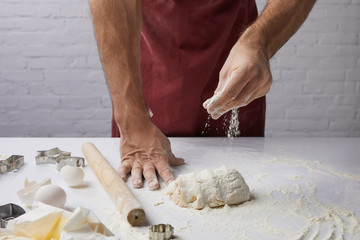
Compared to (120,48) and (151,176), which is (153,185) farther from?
(120,48)

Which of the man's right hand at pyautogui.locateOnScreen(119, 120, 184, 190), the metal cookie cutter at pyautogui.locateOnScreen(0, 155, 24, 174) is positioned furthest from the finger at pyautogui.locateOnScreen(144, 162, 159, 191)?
the metal cookie cutter at pyautogui.locateOnScreen(0, 155, 24, 174)

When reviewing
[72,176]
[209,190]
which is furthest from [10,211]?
[209,190]

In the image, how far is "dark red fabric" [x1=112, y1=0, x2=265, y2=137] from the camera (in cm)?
150

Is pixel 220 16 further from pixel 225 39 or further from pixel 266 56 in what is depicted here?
pixel 266 56

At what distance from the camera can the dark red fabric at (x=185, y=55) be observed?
1499mm

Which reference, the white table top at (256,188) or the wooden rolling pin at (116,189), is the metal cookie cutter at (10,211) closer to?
the white table top at (256,188)

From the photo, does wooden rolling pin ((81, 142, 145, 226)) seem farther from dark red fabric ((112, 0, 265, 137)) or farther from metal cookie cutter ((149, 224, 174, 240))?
dark red fabric ((112, 0, 265, 137))

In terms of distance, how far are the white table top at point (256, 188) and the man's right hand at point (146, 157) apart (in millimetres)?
36

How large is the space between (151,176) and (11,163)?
0.40 meters

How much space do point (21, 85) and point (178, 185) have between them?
2.17 m

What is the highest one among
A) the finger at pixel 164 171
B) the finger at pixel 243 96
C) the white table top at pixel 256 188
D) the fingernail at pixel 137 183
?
the finger at pixel 243 96

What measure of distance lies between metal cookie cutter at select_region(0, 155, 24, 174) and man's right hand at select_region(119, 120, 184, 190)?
11.5 inches

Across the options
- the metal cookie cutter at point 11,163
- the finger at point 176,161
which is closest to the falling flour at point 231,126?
the finger at point 176,161

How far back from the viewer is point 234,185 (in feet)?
3.11
